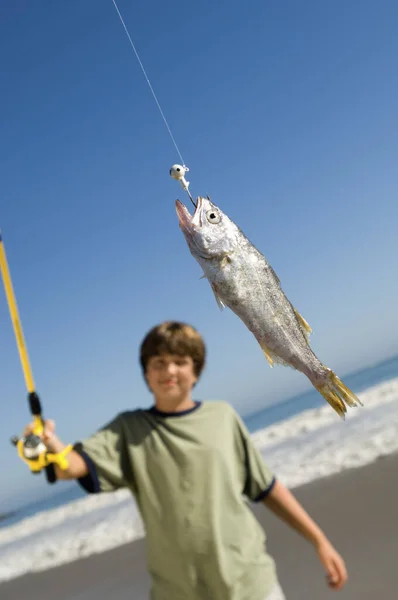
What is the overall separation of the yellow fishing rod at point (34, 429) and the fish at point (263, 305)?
0.76 meters

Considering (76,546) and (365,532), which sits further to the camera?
(76,546)

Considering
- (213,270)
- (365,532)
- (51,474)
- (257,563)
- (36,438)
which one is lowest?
(365,532)

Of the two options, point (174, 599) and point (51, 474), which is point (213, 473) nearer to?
point (174, 599)

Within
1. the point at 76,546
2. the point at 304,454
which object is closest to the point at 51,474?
the point at 76,546

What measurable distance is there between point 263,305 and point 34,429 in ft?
3.02

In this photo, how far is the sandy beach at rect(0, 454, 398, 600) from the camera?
526 cm

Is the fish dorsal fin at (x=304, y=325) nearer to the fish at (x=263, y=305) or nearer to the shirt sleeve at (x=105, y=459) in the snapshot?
the fish at (x=263, y=305)

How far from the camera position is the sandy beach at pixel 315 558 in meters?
5.26

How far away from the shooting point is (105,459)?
2227mm

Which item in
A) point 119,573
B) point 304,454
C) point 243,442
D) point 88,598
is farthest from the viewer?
point 304,454

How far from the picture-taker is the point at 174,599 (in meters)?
2.14

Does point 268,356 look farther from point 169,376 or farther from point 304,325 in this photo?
point 169,376

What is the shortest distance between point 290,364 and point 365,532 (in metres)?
4.69

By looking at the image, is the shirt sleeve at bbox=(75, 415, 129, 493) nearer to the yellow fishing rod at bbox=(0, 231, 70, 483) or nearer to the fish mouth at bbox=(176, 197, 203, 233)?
the yellow fishing rod at bbox=(0, 231, 70, 483)
